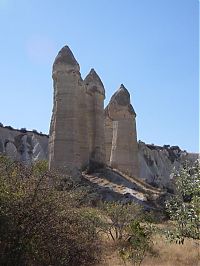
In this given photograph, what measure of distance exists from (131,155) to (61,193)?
21.1 meters

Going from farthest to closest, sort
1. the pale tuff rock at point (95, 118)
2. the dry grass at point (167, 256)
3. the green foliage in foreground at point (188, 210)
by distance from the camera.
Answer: the pale tuff rock at point (95, 118) → the dry grass at point (167, 256) → the green foliage in foreground at point (188, 210)

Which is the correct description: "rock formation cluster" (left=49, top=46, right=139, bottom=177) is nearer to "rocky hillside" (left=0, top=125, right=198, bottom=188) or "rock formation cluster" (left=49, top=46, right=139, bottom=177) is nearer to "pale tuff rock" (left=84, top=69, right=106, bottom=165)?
"pale tuff rock" (left=84, top=69, right=106, bottom=165)

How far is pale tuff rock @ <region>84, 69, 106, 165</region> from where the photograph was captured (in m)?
29.2

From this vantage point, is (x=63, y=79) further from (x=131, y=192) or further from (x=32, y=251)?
(x=32, y=251)

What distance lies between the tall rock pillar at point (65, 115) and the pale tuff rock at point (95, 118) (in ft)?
8.35

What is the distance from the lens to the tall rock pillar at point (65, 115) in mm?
25048

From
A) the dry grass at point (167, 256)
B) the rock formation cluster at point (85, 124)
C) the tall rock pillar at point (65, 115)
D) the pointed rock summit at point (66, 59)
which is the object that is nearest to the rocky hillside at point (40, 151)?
the rock formation cluster at point (85, 124)

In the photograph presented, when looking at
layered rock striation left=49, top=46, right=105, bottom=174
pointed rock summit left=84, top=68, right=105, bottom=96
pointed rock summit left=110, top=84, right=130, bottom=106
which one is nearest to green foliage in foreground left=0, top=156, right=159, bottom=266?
layered rock striation left=49, top=46, right=105, bottom=174

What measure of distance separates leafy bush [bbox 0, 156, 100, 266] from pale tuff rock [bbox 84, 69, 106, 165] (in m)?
17.6

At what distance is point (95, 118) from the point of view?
98.2 feet

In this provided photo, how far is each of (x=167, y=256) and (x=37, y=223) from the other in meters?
6.77

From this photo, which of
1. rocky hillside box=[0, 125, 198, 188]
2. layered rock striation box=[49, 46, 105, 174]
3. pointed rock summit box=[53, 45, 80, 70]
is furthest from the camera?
rocky hillside box=[0, 125, 198, 188]

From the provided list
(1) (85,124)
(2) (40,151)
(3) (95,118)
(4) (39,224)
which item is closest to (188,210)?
(4) (39,224)

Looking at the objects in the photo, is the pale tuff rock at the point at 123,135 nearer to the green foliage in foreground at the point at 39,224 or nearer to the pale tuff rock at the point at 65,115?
the pale tuff rock at the point at 65,115
